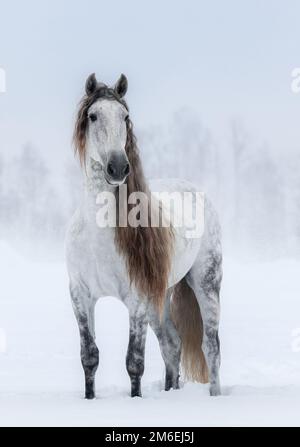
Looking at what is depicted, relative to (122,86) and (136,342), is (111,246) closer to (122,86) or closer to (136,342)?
(136,342)

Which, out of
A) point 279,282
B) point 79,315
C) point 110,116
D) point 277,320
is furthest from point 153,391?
point 279,282

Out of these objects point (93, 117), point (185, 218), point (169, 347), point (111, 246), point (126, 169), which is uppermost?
point (93, 117)

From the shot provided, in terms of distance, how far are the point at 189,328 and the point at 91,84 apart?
7.62 feet

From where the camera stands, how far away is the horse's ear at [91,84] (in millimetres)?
4695

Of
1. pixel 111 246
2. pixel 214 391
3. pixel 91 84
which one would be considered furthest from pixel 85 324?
pixel 91 84

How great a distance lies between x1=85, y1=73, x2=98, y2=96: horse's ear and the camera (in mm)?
4695

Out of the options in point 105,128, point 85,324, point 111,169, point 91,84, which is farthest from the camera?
point 85,324

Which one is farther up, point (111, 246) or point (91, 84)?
point (91, 84)

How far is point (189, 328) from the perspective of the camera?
19.2 feet

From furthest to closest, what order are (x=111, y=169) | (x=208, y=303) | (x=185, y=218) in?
1. (x=208, y=303)
2. (x=185, y=218)
3. (x=111, y=169)

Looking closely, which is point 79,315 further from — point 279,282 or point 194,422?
point 279,282

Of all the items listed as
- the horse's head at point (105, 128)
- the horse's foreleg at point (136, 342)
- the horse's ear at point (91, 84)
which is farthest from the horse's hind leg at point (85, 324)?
the horse's ear at point (91, 84)

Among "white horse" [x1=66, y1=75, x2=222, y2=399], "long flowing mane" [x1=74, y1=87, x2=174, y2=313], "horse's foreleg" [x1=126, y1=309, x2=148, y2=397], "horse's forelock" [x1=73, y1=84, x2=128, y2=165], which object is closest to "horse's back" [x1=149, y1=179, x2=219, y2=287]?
"white horse" [x1=66, y1=75, x2=222, y2=399]

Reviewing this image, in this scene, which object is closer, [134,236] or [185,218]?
[134,236]
